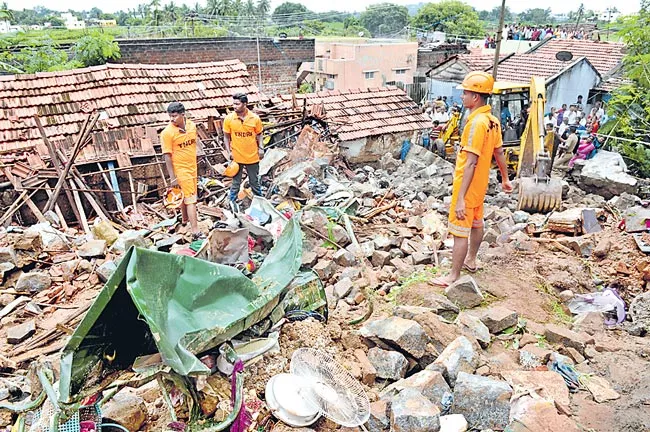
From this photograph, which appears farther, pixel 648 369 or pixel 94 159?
pixel 94 159

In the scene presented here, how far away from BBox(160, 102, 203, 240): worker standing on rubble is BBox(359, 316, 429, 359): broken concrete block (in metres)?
3.49

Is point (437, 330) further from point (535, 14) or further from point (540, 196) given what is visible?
point (535, 14)

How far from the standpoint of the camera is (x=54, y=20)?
63344mm

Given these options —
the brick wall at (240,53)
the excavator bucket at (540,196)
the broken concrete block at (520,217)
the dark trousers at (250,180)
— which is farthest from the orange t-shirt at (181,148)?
the brick wall at (240,53)

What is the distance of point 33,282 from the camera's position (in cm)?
536

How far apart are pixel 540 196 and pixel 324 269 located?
4776mm

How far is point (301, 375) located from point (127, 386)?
1.02m

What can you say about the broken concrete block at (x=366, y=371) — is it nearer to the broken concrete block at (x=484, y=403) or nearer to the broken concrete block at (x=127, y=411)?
the broken concrete block at (x=484, y=403)

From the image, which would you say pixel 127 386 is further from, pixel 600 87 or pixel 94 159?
pixel 600 87

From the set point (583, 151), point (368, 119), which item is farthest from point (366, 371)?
point (583, 151)

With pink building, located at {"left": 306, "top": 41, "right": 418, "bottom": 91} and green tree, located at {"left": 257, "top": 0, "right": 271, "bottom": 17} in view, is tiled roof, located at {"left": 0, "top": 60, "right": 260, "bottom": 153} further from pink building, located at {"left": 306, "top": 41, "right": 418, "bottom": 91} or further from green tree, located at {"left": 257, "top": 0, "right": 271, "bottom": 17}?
green tree, located at {"left": 257, "top": 0, "right": 271, "bottom": 17}

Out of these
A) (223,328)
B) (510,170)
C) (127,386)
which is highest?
(223,328)

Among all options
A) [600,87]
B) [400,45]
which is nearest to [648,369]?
[600,87]

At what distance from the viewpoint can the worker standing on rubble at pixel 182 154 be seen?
5.91 m
